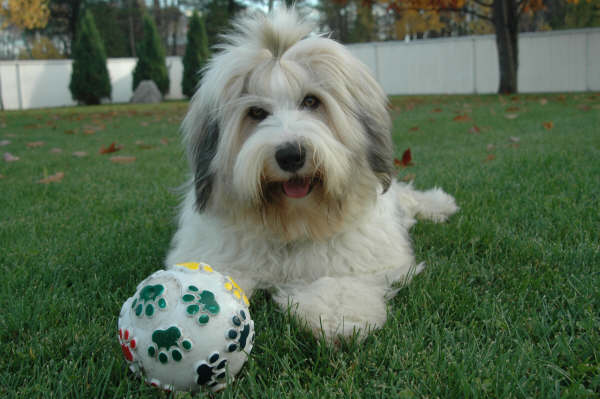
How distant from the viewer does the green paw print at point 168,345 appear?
161cm

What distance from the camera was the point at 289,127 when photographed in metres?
2.31

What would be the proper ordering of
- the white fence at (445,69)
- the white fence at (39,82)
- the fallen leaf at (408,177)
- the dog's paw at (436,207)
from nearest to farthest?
the dog's paw at (436,207) → the fallen leaf at (408,177) → the white fence at (445,69) → the white fence at (39,82)

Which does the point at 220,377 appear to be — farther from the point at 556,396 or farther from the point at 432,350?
the point at 556,396

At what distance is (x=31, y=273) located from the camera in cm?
279

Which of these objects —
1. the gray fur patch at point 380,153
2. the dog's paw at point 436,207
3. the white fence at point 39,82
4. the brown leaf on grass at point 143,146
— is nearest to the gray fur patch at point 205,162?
the gray fur patch at point 380,153

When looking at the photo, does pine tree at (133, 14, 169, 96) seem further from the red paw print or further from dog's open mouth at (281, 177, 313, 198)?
the red paw print

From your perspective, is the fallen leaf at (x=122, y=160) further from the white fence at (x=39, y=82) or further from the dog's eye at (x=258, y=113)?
the white fence at (x=39, y=82)

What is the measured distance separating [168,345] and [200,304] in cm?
16

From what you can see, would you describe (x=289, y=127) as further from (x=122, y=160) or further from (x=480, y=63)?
(x=480, y=63)

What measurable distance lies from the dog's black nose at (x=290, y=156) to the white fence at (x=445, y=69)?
74.0 feet

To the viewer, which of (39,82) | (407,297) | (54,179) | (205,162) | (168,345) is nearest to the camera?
(168,345)

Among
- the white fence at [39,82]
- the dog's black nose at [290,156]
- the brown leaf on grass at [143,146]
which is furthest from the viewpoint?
the white fence at [39,82]

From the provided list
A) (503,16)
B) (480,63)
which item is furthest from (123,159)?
(480,63)

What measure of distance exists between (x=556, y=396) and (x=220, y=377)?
1022mm
